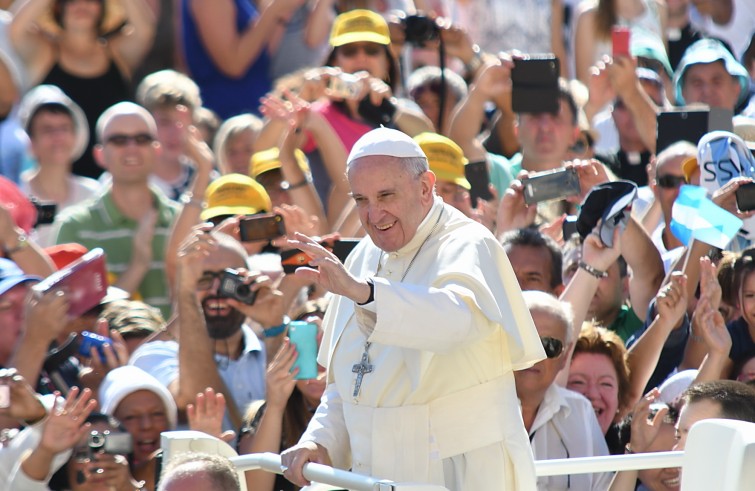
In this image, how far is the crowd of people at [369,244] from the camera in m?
4.41

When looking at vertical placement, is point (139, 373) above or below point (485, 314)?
below

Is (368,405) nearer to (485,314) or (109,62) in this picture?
(485,314)

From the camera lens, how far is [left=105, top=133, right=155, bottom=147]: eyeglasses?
8.31m

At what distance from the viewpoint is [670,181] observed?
6.99 meters

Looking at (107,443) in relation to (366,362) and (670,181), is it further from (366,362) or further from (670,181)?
(670,181)

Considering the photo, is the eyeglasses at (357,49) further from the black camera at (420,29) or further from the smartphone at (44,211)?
the smartphone at (44,211)

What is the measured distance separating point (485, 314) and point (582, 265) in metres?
1.89

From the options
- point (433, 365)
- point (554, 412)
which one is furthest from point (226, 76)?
point (433, 365)

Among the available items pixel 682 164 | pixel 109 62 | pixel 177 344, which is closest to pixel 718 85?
pixel 682 164

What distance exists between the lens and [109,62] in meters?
9.83

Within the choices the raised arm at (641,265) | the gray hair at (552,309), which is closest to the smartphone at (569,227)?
the raised arm at (641,265)

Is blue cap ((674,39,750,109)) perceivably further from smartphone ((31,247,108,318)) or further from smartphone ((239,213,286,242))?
smartphone ((31,247,108,318))

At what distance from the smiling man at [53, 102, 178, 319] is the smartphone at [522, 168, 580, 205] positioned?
2.47 meters

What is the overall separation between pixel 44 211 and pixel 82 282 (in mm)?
1452
